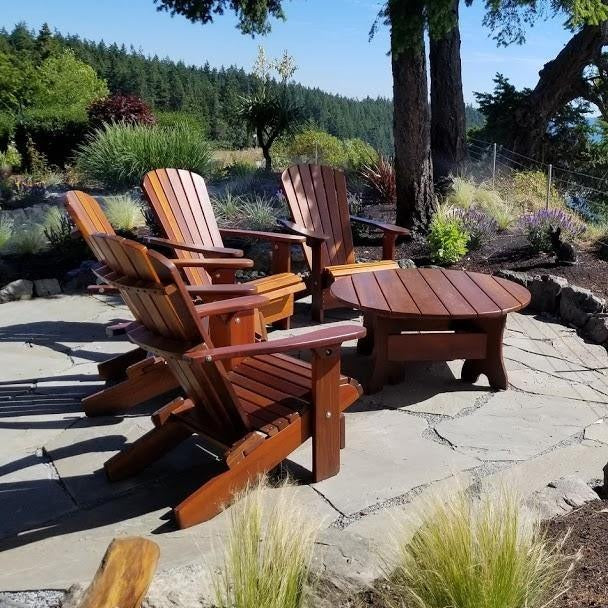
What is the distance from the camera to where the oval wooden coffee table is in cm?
318

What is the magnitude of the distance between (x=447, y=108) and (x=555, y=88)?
16.7ft

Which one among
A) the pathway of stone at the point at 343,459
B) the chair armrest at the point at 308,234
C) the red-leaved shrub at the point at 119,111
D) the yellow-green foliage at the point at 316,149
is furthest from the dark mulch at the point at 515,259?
the red-leaved shrub at the point at 119,111

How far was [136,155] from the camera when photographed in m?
8.41

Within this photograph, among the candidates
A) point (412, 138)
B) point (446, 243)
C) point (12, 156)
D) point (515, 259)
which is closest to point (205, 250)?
point (446, 243)

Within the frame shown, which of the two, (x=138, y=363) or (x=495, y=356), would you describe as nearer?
(x=138, y=363)

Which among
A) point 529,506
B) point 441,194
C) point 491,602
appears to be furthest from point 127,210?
point 491,602

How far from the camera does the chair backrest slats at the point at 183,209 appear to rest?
13.4 feet

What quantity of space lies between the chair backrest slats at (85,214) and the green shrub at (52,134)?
473 inches

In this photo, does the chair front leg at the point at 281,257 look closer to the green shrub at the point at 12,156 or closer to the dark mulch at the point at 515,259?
the dark mulch at the point at 515,259


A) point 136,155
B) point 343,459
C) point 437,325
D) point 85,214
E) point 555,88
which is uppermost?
point 555,88

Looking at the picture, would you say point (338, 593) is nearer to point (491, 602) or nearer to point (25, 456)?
point (491, 602)

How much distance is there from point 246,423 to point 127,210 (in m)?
4.57

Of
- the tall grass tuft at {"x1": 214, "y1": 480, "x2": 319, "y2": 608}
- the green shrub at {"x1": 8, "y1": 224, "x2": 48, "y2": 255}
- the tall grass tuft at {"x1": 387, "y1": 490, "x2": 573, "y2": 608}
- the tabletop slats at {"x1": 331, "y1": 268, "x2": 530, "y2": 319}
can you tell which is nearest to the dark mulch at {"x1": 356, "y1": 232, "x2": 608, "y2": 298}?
the tabletop slats at {"x1": 331, "y1": 268, "x2": 530, "y2": 319}

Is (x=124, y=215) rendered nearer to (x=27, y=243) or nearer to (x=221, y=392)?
(x=27, y=243)
